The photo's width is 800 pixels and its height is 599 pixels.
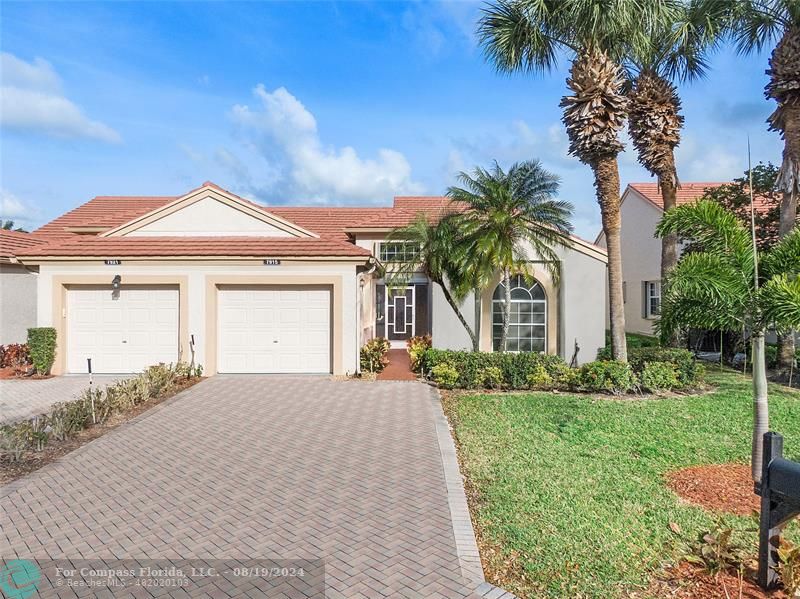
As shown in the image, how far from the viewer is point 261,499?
6.20 m

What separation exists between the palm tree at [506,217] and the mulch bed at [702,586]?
31.7ft

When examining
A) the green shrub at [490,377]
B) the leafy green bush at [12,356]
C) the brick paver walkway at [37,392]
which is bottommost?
the brick paver walkway at [37,392]

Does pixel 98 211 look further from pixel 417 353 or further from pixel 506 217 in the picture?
pixel 506 217

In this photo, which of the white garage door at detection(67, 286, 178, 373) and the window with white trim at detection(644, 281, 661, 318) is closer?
the white garage door at detection(67, 286, 178, 373)

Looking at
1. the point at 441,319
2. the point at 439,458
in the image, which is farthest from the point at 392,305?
the point at 439,458

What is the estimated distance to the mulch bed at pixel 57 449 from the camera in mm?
7148

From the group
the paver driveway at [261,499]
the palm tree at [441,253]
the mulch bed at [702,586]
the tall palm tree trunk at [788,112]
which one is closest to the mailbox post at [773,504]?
the mulch bed at [702,586]

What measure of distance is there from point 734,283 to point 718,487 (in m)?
2.65

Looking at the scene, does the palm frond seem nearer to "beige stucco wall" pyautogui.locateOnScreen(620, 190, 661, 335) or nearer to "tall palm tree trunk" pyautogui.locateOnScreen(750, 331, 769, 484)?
"tall palm tree trunk" pyautogui.locateOnScreen(750, 331, 769, 484)

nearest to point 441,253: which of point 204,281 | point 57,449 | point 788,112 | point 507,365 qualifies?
point 507,365

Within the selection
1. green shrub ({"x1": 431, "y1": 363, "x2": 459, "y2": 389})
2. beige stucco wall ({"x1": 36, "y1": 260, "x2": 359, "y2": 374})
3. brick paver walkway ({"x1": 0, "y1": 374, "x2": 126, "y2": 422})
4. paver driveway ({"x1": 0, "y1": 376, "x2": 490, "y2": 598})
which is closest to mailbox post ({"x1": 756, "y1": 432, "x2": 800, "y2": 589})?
paver driveway ({"x1": 0, "y1": 376, "x2": 490, "y2": 598})

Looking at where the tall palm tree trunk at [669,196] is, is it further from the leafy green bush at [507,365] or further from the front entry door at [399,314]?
the front entry door at [399,314]

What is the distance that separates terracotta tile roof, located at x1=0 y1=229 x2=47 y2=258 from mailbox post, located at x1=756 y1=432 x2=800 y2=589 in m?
20.7

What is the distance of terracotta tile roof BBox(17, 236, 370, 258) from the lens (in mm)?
14195
